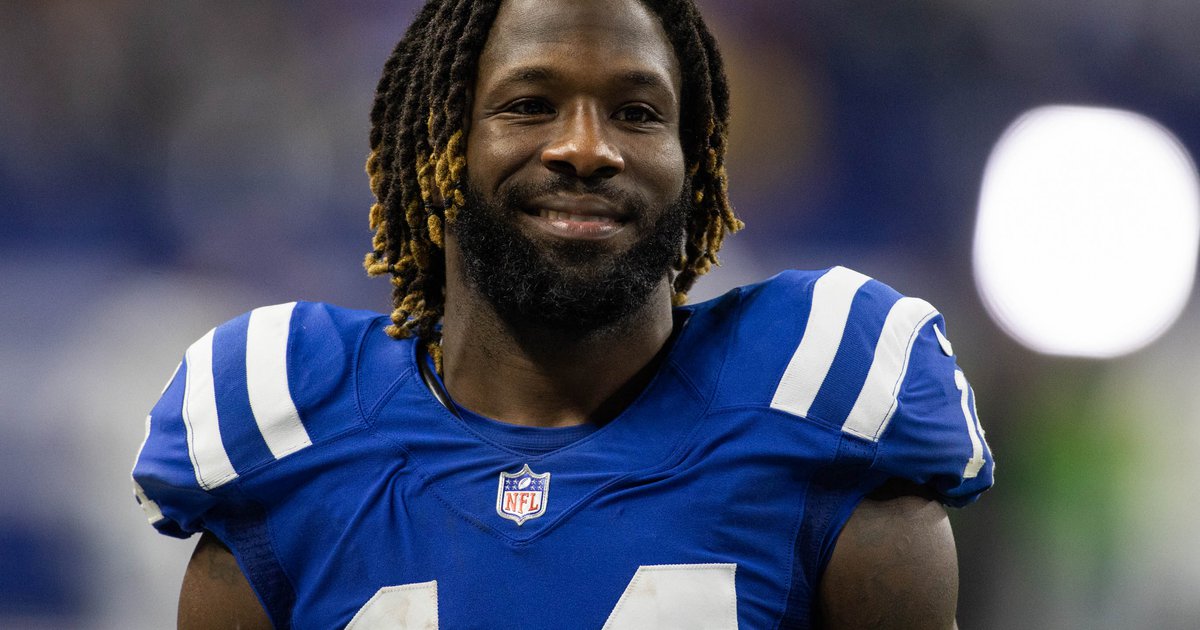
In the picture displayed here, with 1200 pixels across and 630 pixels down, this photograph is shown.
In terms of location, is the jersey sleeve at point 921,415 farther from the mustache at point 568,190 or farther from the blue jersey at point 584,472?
the mustache at point 568,190

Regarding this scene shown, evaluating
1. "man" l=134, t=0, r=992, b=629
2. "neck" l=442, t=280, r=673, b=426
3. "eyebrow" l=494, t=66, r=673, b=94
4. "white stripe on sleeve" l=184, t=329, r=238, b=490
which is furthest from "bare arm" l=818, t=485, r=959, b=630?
"white stripe on sleeve" l=184, t=329, r=238, b=490

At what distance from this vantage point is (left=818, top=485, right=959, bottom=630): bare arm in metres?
1.31

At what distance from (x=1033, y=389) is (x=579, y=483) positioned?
1763mm

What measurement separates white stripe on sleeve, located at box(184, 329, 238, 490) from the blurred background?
1.26 metres

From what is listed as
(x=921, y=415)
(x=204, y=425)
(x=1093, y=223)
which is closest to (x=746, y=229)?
(x=1093, y=223)

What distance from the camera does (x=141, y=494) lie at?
4.64 feet

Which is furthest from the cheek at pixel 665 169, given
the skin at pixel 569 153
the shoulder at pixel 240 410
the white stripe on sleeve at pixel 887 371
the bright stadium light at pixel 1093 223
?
the bright stadium light at pixel 1093 223

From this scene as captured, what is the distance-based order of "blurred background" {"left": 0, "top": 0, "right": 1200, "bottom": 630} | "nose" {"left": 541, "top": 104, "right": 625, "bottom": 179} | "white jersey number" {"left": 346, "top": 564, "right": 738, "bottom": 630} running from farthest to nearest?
"blurred background" {"left": 0, "top": 0, "right": 1200, "bottom": 630} < "nose" {"left": 541, "top": 104, "right": 625, "bottom": 179} < "white jersey number" {"left": 346, "top": 564, "right": 738, "bottom": 630}

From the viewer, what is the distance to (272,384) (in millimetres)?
1419

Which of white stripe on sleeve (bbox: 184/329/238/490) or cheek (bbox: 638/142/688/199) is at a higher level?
cheek (bbox: 638/142/688/199)

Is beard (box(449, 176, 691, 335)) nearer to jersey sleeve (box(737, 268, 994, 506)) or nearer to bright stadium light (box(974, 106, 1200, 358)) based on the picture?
jersey sleeve (box(737, 268, 994, 506))

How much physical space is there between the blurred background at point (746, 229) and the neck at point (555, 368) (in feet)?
4.49

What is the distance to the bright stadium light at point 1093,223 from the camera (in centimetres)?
297

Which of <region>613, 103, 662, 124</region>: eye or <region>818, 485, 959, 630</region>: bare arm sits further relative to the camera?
<region>613, 103, 662, 124</region>: eye
